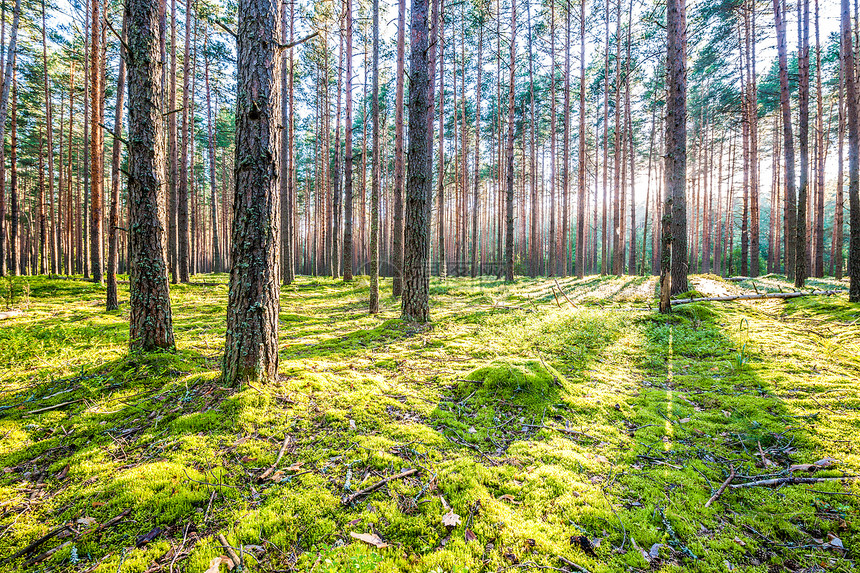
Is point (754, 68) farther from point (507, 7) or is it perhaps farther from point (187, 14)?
point (187, 14)

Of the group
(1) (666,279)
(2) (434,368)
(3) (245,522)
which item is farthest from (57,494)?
(1) (666,279)

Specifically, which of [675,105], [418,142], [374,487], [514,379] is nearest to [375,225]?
[418,142]

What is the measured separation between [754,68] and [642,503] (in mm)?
26475

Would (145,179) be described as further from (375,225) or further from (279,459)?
(375,225)

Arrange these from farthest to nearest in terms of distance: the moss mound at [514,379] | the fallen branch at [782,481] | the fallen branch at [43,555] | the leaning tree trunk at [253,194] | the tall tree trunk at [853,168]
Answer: the tall tree trunk at [853,168] < the moss mound at [514,379] < the leaning tree trunk at [253,194] < the fallen branch at [782,481] < the fallen branch at [43,555]

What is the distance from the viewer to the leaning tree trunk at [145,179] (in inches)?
179

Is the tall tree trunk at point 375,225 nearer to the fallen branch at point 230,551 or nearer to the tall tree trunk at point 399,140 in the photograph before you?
the tall tree trunk at point 399,140

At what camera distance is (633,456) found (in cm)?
293

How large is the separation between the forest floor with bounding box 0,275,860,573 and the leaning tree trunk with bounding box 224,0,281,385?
0.52 m

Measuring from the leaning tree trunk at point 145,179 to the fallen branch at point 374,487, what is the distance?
408cm

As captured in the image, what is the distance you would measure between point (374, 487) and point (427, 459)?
1.74 ft

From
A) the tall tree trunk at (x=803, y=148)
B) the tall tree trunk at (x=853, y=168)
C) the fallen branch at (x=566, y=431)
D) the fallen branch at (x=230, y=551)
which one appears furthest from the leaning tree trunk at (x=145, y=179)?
the tall tree trunk at (x=803, y=148)

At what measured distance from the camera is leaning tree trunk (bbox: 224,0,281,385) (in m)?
3.58

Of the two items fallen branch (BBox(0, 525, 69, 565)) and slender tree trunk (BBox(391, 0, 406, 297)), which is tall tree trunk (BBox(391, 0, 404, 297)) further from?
fallen branch (BBox(0, 525, 69, 565))
